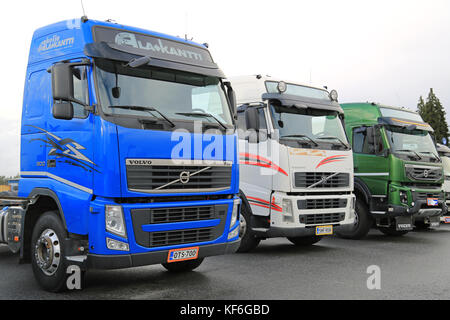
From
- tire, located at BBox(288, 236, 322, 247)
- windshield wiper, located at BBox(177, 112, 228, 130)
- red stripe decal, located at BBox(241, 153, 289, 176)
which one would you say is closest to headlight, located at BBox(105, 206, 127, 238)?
windshield wiper, located at BBox(177, 112, 228, 130)

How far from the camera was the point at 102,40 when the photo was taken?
6062 mm

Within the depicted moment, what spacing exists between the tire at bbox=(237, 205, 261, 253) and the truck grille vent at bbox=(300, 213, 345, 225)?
Result: 3.41 ft

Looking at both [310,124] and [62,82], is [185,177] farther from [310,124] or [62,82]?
[310,124]

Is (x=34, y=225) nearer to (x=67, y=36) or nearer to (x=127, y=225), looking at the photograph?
(x=127, y=225)

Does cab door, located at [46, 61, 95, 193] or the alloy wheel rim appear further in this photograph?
the alloy wheel rim

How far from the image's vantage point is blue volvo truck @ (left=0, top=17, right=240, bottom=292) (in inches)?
223

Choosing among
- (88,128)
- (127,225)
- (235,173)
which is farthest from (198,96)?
(127,225)

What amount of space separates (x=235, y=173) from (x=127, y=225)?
1791 mm

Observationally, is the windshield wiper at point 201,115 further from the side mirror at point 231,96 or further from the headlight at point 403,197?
the headlight at point 403,197

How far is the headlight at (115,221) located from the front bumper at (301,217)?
3.99m

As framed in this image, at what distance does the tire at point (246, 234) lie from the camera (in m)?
9.49

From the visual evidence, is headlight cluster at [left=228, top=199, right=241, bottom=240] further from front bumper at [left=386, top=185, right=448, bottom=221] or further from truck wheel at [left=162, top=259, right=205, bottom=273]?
front bumper at [left=386, top=185, right=448, bottom=221]

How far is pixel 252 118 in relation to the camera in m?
8.97

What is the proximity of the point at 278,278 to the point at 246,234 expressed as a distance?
2.38 m
